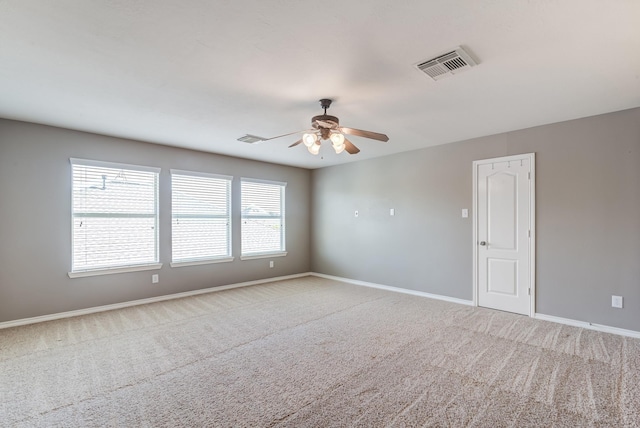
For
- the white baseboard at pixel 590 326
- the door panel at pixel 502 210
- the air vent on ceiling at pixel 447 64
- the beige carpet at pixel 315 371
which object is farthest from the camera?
the door panel at pixel 502 210

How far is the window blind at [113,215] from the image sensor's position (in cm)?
426

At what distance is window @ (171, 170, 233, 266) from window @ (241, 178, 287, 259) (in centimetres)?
37

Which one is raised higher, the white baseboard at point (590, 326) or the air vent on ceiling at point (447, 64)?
the air vent on ceiling at point (447, 64)

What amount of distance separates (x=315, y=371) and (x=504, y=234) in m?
3.32

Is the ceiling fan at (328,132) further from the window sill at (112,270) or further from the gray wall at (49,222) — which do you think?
the window sill at (112,270)

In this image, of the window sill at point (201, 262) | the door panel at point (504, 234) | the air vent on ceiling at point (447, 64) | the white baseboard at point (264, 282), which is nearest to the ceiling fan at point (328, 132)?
the air vent on ceiling at point (447, 64)

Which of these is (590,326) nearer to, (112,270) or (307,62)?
(307,62)

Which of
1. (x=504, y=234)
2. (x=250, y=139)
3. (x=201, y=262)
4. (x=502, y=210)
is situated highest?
(x=250, y=139)

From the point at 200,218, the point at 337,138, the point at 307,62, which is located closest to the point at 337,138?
the point at 337,138

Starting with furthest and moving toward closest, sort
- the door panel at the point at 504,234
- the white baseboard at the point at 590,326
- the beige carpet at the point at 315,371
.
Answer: the door panel at the point at 504,234 → the white baseboard at the point at 590,326 → the beige carpet at the point at 315,371

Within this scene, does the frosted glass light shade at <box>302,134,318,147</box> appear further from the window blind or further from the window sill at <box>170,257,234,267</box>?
the window sill at <box>170,257,234,267</box>

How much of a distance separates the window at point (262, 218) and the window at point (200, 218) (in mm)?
374

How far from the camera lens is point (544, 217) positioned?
403 cm

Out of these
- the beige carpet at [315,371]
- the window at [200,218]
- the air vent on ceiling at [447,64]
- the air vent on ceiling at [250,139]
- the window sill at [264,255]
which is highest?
the air vent on ceiling at [447,64]
